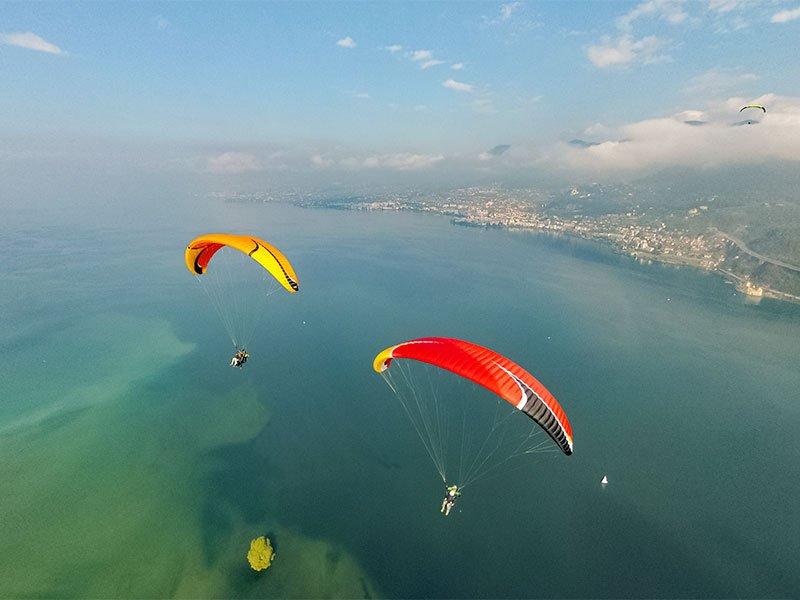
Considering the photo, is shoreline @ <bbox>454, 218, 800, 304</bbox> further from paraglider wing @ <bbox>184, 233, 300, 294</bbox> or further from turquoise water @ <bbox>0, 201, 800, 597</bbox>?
paraglider wing @ <bbox>184, 233, 300, 294</bbox>

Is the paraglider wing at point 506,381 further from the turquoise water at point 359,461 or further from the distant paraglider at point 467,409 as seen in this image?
the turquoise water at point 359,461

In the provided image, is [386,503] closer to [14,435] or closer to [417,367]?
[417,367]

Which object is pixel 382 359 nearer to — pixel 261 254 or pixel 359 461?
pixel 261 254

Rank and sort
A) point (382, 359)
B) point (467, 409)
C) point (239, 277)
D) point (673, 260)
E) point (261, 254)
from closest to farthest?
point (382, 359) → point (261, 254) → point (467, 409) → point (239, 277) → point (673, 260)

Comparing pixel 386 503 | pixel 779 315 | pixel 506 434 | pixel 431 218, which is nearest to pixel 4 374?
pixel 386 503

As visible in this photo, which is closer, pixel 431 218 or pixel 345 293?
pixel 345 293

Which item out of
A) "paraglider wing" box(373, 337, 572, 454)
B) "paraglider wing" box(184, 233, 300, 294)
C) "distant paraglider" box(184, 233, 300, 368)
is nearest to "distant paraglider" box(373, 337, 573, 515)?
"paraglider wing" box(373, 337, 572, 454)

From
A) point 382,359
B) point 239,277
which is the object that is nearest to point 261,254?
point 382,359
